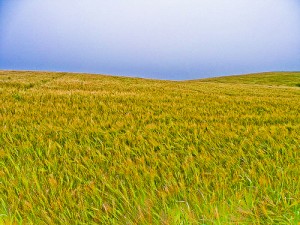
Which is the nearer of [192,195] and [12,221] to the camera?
[12,221]

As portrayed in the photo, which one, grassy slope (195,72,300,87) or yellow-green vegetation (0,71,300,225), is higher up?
grassy slope (195,72,300,87)

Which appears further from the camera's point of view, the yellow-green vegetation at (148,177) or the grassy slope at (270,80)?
the grassy slope at (270,80)

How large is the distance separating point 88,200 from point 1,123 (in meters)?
2.50

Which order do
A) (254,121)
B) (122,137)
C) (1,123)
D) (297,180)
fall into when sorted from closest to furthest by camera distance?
1. (297,180)
2. (122,137)
3. (1,123)
4. (254,121)

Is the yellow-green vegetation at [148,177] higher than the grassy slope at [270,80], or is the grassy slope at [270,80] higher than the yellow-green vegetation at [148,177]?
the grassy slope at [270,80]

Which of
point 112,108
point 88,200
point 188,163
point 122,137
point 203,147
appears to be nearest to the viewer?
point 88,200

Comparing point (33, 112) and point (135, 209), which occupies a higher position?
point (33, 112)

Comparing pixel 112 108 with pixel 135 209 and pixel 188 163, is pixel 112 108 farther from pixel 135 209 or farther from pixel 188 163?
pixel 135 209

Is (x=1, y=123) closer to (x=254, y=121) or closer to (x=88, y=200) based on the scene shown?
(x=88, y=200)

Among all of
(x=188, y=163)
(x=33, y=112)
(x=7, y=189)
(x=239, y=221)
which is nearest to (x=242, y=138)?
(x=188, y=163)

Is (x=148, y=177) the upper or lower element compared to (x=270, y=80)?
lower

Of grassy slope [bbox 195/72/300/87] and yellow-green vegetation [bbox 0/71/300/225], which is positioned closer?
yellow-green vegetation [bbox 0/71/300/225]

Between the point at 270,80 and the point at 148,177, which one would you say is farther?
the point at 270,80

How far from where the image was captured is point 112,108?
5.50 meters
